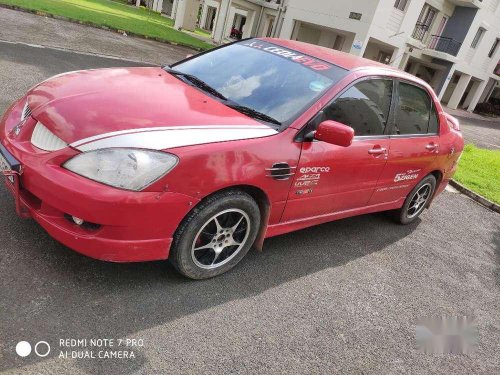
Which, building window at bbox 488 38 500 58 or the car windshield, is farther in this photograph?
building window at bbox 488 38 500 58

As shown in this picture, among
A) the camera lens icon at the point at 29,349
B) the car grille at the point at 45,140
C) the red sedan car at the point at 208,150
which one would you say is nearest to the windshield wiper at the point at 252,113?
the red sedan car at the point at 208,150

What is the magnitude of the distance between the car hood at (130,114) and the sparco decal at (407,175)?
1966 mm

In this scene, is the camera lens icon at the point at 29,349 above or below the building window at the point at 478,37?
below

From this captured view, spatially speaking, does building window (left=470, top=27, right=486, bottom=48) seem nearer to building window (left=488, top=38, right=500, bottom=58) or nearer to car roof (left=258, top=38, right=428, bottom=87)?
building window (left=488, top=38, right=500, bottom=58)

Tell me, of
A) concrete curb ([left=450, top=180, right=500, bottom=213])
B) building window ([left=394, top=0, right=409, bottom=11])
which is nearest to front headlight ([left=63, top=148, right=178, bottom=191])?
concrete curb ([left=450, top=180, right=500, bottom=213])

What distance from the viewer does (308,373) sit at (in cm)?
261

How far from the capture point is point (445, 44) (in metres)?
26.7

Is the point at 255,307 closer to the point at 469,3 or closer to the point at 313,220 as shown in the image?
the point at 313,220

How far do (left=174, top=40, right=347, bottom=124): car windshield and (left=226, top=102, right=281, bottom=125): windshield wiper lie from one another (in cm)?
2

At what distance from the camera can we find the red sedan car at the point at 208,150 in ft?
8.30

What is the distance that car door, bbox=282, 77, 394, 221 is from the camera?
10.9 feet

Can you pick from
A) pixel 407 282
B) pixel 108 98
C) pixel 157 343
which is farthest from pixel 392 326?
pixel 108 98

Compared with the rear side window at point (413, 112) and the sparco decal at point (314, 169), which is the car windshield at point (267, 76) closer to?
the sparco decal at point (314, 169)

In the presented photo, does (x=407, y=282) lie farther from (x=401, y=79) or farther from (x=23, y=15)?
(x=23, y=15)
